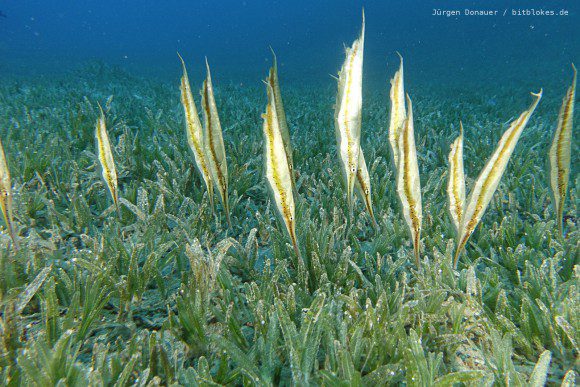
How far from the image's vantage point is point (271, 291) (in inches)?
70.5

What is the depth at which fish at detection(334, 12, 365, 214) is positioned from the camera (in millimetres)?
1560

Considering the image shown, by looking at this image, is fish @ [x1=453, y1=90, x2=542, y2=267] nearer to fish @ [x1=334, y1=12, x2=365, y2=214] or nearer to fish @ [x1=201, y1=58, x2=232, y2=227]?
fish @ [x1=334, y1=12, x2=365, y2=214]

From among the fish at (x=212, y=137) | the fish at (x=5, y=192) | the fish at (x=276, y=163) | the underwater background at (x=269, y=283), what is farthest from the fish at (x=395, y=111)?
the fish at (x=5, y=192)

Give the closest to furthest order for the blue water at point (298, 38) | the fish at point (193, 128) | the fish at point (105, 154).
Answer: the fish at point (193, 128) → the fish at point (105, 154) → the blue water at point (298, 38)

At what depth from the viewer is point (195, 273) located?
5.70ft

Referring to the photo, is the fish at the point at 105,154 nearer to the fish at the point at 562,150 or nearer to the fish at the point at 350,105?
the fish at the point at 350,105

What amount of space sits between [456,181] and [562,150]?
67 cm

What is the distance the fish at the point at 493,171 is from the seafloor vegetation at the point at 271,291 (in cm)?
45

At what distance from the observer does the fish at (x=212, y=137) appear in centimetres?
176

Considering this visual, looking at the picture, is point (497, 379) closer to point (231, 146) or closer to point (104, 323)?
point (104, 323)

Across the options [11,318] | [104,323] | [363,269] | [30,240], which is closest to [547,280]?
[363,269]

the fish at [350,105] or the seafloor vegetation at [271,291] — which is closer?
the seafloor vegetation at [271,291]

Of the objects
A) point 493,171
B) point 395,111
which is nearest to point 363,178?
point 395,111

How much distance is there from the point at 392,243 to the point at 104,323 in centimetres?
183
